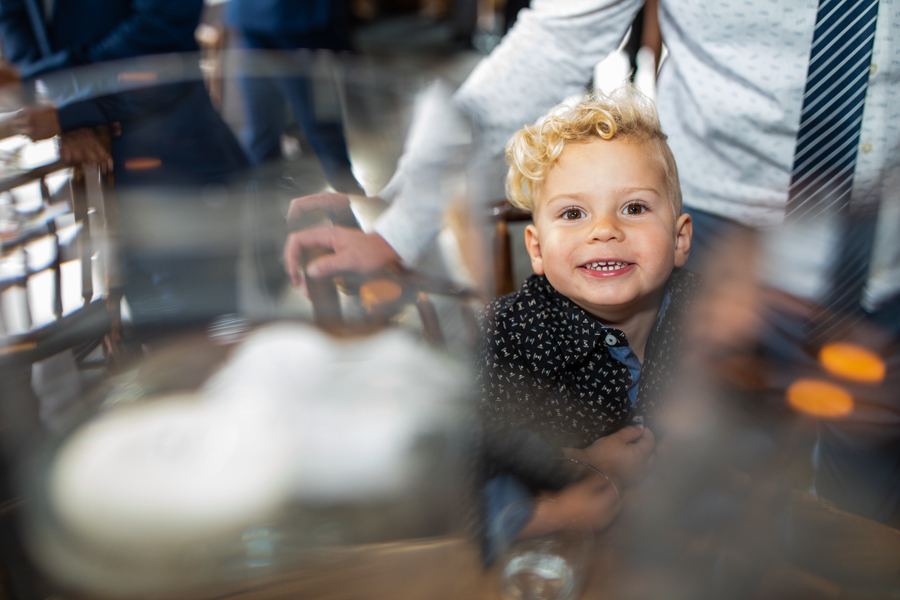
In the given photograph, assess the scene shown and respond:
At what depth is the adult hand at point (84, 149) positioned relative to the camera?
0.49 metres

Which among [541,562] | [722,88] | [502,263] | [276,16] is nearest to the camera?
[541,562]

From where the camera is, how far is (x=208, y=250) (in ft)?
1.87

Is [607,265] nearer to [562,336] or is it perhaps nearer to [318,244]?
[562,336]

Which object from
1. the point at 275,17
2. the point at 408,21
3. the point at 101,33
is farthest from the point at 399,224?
the point at 408,21

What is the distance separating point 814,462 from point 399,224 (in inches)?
17.1

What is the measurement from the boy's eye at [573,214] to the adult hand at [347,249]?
0.16 metres

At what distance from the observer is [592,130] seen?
0.55 m

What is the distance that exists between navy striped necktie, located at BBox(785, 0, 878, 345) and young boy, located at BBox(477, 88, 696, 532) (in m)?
0.15

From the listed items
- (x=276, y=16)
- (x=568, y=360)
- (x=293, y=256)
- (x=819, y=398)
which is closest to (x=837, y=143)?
(x=819, y=398)

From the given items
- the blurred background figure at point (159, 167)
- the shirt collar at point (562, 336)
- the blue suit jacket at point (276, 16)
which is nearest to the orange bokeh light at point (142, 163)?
the blurred background figure at point (159, 167)

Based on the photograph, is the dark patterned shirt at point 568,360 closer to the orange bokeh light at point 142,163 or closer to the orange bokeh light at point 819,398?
the orange bokeh light at point 819,398

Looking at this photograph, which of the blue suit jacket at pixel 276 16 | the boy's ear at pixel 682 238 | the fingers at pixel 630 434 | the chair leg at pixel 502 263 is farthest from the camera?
the blue suit jacket at pixel 276 16

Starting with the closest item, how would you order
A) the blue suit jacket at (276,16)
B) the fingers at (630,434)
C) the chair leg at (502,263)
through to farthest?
1. the fingers at (630,434)
2. the chair leg at (502,263)
3. the blue suit jacket at (276,16)

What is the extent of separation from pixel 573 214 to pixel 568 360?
0.15 m
